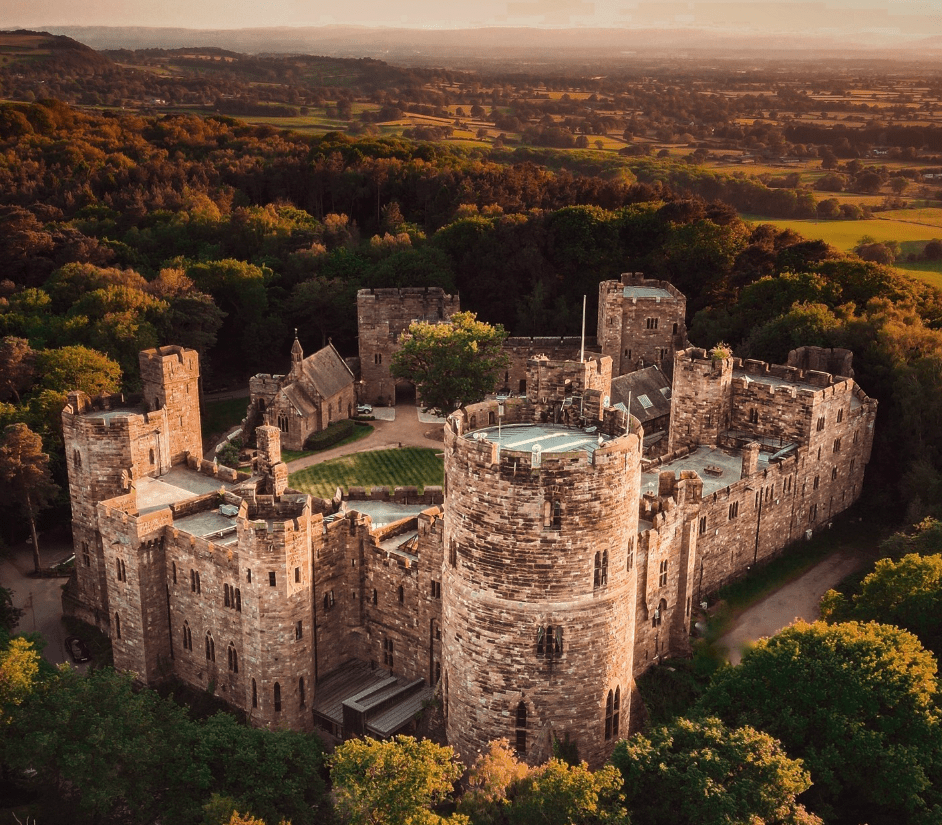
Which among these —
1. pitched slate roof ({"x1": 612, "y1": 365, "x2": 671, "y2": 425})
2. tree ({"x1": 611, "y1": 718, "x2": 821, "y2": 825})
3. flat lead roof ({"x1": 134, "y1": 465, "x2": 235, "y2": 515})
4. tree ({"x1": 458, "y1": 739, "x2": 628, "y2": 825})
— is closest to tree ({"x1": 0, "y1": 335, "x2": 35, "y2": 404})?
flat lead roof ({"x1": 134, "y1": 465, "x2": 235, "y2": 515})

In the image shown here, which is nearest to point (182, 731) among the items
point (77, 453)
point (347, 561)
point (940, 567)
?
point (347, 561)

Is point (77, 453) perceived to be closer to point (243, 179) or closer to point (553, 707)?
point (553, 707)

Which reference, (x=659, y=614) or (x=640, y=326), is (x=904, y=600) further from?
(x=640, y=326)

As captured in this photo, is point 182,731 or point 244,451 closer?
point 182,731

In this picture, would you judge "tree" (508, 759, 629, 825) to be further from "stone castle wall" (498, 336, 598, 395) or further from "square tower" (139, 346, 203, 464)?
"stone castle wall" (498, 336, 598, 395)

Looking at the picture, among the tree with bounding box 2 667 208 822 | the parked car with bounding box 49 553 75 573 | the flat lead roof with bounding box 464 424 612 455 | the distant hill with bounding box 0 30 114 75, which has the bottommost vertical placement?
the parked car with bounding box 49 553 75 573

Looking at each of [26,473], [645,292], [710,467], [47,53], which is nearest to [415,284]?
[645,292]

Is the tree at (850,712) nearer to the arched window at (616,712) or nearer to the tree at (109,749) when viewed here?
the arched window at (616,712)

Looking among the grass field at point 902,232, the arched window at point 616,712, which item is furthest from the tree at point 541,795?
the grass field at point 902,232
